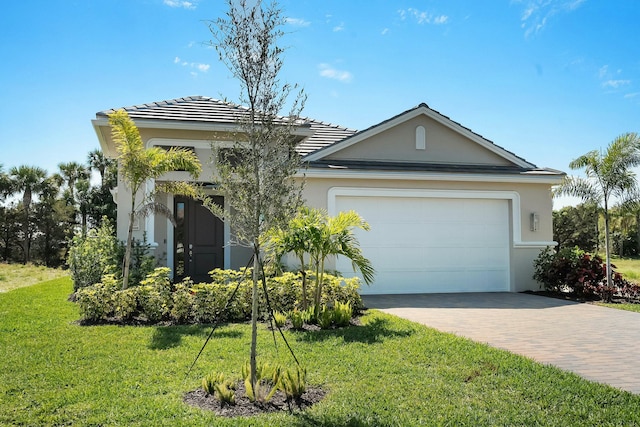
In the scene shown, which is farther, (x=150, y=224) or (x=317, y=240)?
(x=150, y=224)

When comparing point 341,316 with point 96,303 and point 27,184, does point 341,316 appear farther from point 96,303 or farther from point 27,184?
point 27,184

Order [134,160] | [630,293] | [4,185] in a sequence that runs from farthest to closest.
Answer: [4,185] → [630,293] → [134,160]

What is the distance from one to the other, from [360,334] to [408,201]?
5910mm

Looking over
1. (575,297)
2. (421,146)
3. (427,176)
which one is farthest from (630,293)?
(421,146)

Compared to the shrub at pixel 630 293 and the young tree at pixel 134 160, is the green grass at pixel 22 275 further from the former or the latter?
the shrub at pixel 630 293

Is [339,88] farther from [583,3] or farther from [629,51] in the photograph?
[629,51]

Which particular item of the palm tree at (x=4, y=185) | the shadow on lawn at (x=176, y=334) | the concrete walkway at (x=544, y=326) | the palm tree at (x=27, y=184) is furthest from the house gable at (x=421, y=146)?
the palm tree at (x=4, y=185)

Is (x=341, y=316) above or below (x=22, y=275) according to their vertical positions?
above

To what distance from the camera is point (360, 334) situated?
25.3ft

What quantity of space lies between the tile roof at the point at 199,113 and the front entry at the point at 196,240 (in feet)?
7.81

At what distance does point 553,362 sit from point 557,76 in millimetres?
9700

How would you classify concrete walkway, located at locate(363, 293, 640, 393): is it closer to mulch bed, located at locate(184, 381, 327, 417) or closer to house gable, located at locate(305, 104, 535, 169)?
mulch bed, located at locate(184, 381, 327, 417)

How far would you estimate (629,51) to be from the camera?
13.2 metres

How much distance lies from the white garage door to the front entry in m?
3.76
